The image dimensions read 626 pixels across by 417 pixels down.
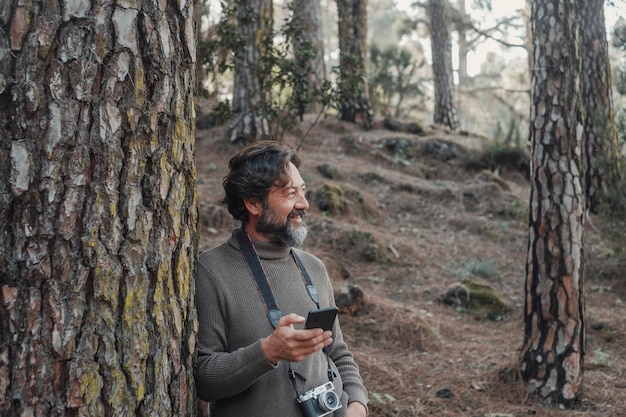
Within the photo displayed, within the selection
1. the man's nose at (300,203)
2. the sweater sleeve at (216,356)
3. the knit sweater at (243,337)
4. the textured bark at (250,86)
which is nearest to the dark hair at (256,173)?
the man's nose at (300,203)

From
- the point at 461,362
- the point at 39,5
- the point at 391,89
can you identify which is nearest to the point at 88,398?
the point at 39,5

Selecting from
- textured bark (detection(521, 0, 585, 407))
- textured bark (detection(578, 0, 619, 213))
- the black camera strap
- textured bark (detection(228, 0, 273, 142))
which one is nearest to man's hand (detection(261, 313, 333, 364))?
the black camera strap

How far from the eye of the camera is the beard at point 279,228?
2.99m

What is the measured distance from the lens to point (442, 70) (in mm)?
16516

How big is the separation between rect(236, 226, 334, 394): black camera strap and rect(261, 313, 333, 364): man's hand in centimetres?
29

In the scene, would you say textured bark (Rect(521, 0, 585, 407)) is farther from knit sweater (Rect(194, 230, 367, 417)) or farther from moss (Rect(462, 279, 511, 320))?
knit sweater (Rect(194, 230, 367, 417))

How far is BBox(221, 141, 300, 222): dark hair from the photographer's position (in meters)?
3.01

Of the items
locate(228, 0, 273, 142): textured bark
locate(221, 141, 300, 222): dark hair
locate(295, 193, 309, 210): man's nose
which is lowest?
locate(295, 193, 309, 210): man's nose

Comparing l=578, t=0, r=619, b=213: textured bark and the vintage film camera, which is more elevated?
l=578, t=0, r=619, b=213: textured bark

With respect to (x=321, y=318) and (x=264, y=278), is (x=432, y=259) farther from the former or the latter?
(x=321, y=318)

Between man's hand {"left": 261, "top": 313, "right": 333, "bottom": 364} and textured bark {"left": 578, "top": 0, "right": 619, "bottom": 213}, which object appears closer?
man's hand {"left": 261, "top": 313, "right": 333, "bottom": 364}

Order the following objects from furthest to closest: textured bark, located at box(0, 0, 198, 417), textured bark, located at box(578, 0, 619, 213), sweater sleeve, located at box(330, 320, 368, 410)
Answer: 1. textured bark, located at box(578, 0, 619, 213)
2. sweater sleeve, located at box(330, 320, 368, 410)
3. textured bark, located at box(0, 0, 198, 417)

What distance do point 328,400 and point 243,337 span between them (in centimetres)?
47

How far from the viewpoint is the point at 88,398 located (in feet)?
6.98
